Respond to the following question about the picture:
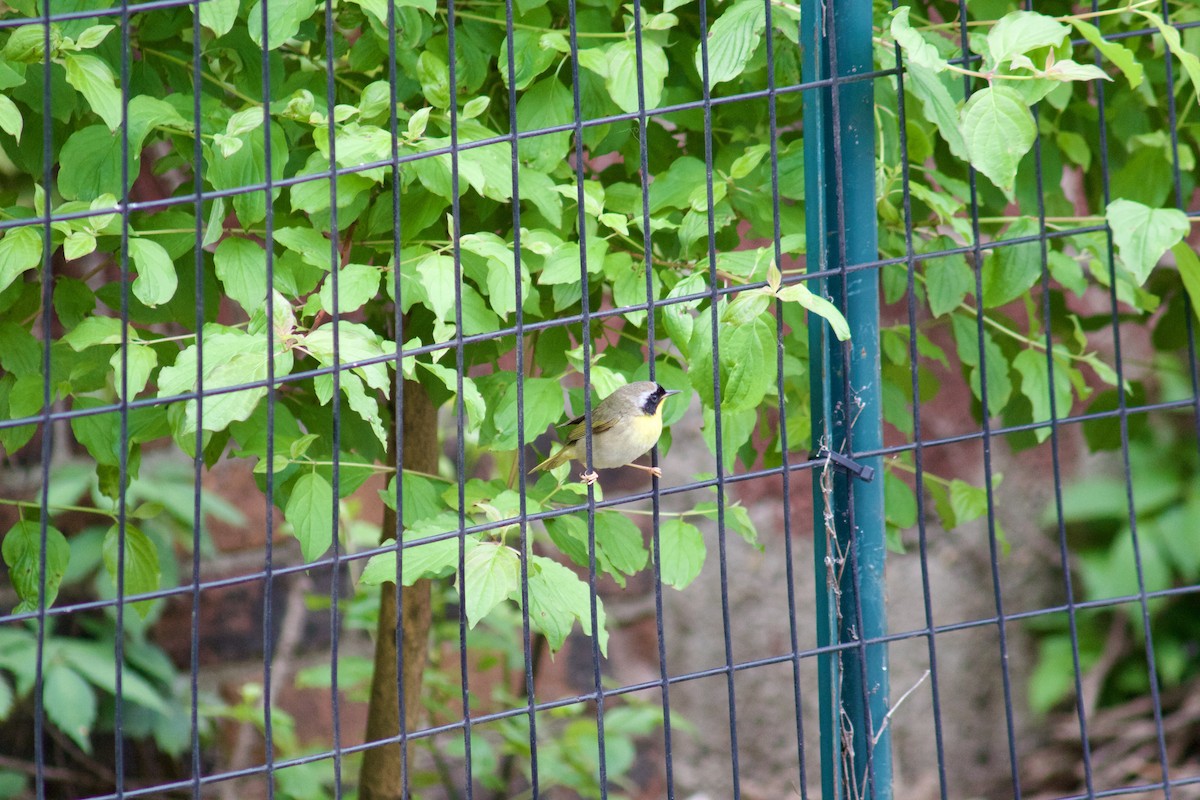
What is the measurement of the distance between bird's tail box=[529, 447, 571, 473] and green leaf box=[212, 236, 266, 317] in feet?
2.44

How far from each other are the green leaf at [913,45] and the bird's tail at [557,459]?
42.8 inches

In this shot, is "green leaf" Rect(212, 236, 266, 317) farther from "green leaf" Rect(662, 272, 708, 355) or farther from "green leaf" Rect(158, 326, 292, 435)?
"green leaf" Rect(662, 272, 708, 355)

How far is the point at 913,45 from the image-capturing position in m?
2.02

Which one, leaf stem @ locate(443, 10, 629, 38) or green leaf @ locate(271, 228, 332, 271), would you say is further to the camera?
leaf stem @ locate(443, 10, 629, 38)

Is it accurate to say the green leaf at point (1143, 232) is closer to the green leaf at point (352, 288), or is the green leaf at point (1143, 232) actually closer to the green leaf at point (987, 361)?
the green leaf at point (987, 361)

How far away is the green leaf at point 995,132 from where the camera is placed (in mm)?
2039

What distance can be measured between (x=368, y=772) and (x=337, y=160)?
160cm

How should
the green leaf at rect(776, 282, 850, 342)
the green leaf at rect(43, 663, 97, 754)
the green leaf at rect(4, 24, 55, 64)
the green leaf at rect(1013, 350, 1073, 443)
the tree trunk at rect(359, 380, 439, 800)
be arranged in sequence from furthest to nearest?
the green leaf at rect(43, 663, 97, 754) → the tree trunk at rect(359, 380, 439, 800) → the green leaf at rect(1013, 350, 1073, 443) → the green leaf at rect(4, 24, 55, 64) → the green leaf at rect(776, 282, 850, 342)

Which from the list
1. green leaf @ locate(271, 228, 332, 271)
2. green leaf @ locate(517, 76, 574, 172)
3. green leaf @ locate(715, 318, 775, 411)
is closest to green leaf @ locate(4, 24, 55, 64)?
green leaf @ locate(271, 228, 332, 271)

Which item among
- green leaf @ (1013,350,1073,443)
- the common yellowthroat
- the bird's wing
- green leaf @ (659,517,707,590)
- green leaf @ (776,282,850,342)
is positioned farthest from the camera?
the bird's wing

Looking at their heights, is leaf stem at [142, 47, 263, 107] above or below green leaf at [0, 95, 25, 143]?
above

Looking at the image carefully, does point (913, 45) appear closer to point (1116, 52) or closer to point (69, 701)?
point (1116, 52)

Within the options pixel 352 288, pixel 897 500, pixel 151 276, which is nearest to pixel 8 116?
pixel 151 276

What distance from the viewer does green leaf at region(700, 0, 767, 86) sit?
86.1 inches
